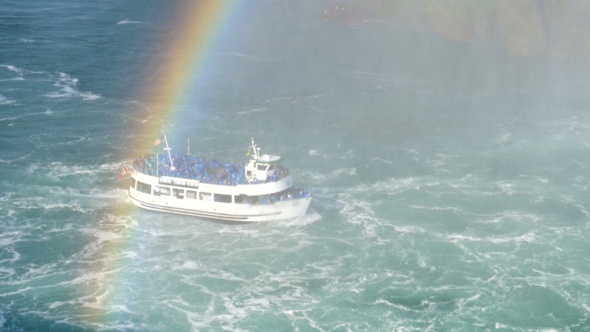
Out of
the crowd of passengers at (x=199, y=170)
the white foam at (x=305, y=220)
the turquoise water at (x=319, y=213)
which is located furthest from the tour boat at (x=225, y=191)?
the turquoise water at (x=319, y=213)

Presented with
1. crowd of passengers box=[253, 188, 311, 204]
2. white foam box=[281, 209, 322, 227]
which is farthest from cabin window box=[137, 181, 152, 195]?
white foam box=[281, 209, 322, 227]

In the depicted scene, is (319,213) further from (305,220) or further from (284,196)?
(284,196)

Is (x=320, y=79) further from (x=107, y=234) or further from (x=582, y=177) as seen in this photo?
(x=107, y=234)

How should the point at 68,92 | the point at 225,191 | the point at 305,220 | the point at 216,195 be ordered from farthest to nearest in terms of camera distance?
1. the point at 68,92
2. the point at 305,220
3. the point at 216,195
4. the point at 225,191

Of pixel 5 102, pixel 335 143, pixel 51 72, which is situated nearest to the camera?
pixel 335 143

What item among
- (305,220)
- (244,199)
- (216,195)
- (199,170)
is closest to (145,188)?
(199,170)

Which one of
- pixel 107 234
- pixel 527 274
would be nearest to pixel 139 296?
pixel 107 234

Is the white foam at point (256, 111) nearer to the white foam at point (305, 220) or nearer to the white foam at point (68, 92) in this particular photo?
the white foam at point (68, 92)
